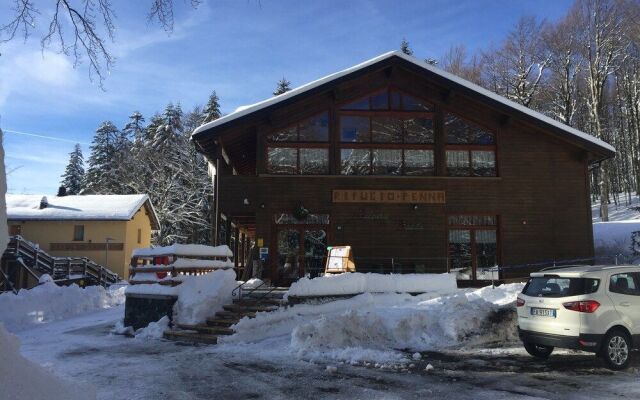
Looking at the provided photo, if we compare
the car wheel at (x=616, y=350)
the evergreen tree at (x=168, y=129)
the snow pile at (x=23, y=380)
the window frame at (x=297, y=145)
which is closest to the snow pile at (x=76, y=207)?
the evergreen tree at (x=168, y=129)

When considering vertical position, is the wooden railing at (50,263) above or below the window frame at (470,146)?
below

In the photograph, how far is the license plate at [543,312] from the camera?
8520 millimetres

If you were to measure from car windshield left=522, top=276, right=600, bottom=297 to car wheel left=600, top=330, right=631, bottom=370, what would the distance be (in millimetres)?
792

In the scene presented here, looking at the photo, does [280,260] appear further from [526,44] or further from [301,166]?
[526,44]

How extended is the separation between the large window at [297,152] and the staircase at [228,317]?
6330 millimetres

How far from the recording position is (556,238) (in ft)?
64.4

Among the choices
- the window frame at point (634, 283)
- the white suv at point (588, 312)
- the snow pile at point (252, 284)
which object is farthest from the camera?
the snow pile at point (252, 284)

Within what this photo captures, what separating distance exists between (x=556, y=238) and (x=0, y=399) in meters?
19.7

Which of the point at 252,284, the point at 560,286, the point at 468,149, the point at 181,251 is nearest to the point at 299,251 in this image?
the point at 252,284

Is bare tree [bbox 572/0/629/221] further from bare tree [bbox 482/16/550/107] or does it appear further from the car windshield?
the car windshield

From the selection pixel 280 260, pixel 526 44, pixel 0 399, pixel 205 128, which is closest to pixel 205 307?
pixel 280 260

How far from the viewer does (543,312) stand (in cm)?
868

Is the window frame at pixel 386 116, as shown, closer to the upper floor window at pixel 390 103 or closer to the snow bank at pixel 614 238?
the upper floor window at pixel 390 103

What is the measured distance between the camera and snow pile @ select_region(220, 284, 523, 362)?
32.6 feet
